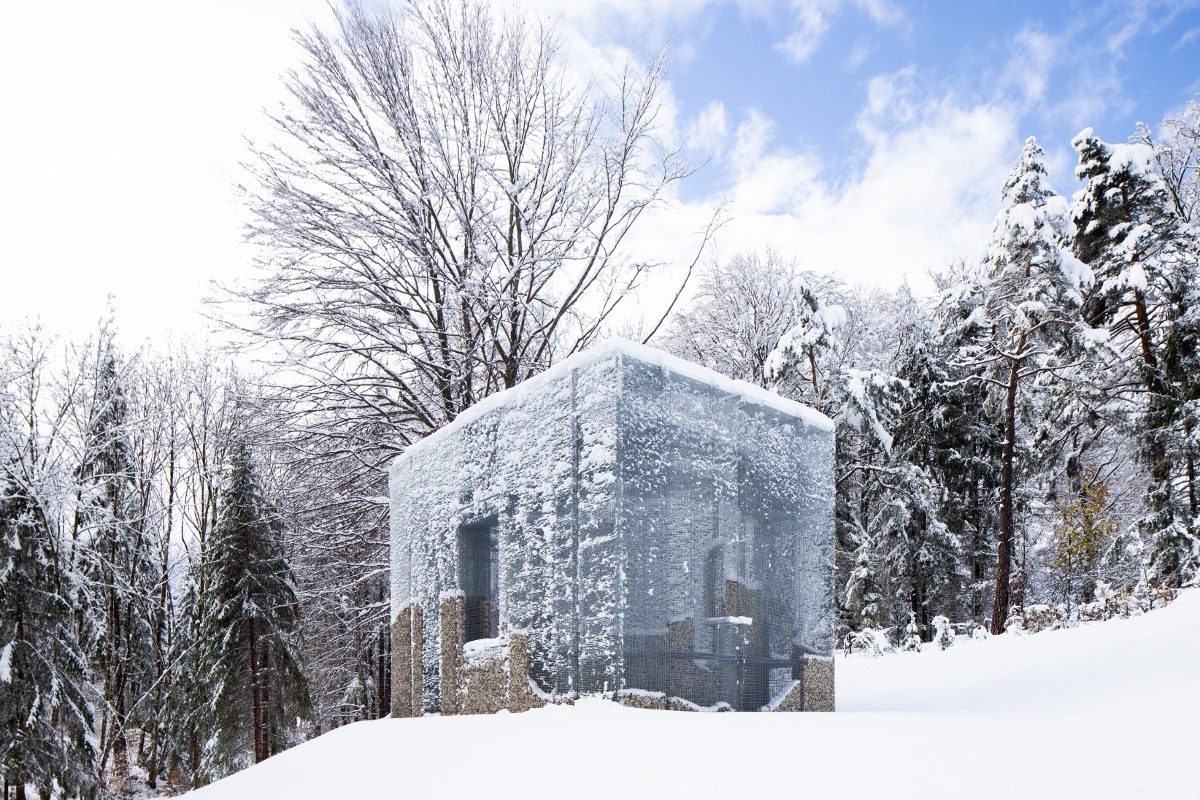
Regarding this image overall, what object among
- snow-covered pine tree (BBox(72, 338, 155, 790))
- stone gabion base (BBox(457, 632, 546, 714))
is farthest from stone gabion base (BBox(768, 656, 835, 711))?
snow-covered pine tree (BBox(72, 338, 155, 790))

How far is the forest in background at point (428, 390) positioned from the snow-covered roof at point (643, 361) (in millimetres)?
4053

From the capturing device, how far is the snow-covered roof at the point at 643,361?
6.52 metres

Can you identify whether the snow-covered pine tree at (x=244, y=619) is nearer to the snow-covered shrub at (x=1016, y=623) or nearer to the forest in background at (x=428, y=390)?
the forest in background at (x=428, y=390)

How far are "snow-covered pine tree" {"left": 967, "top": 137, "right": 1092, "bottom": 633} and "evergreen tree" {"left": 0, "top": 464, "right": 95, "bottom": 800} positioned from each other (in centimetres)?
1692

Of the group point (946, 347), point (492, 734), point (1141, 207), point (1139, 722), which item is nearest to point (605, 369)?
point (492, 734)

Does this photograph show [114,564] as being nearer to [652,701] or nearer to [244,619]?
[244,619]

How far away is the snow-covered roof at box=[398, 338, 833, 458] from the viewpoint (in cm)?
652

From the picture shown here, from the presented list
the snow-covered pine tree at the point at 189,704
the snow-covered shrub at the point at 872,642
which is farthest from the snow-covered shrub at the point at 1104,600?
the snow-covered pine tree at the point at 189,704

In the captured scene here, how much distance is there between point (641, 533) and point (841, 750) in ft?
7.56

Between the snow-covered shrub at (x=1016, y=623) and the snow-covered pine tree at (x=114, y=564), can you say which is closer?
the snow-covered shrub at (x=1016, y=623)

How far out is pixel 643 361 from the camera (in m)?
6.55

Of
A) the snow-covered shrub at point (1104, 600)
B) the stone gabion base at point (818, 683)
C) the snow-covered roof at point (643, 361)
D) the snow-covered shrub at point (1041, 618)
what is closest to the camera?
the snow-covered roof at point (643, 361)

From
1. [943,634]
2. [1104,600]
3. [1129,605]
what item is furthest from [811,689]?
[1104,600]

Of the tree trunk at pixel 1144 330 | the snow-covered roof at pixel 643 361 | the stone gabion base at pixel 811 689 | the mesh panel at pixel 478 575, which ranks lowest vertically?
the stone gabion base at pixel 811 689
